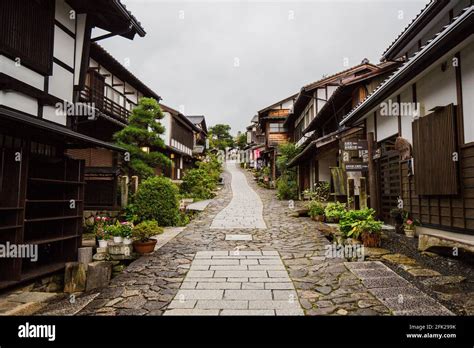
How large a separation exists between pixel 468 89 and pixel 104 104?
17.2 meters

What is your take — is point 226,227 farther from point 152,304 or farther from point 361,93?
point 361,93

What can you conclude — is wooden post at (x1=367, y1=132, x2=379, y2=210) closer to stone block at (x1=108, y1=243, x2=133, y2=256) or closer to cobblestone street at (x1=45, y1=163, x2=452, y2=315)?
cobblestone street at (x1=45, y1=163, x2=452, y2=315)

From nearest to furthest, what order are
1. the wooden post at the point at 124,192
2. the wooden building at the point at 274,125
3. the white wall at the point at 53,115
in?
the white wall at the point at 53,115 → the wooden post at the point at 124,192 → the wooden building at the point at 274,125

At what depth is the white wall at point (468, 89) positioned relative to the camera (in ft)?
19.3

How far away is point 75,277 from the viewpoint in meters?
6.06

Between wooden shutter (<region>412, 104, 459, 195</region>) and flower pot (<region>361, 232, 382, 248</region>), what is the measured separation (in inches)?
68.6

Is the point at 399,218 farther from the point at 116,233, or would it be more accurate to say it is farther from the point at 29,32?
the point at 29,32

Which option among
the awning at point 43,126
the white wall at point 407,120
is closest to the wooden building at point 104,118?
the awning at point 43,126

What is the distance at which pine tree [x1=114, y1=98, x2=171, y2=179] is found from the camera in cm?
1327

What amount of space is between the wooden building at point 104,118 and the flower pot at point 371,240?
30.9 ft

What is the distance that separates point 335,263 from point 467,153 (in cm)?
374

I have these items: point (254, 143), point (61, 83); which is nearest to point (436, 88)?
point (61, 83)

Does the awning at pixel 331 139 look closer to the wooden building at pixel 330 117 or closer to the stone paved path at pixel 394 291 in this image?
the wooden building at pixel 330 117
